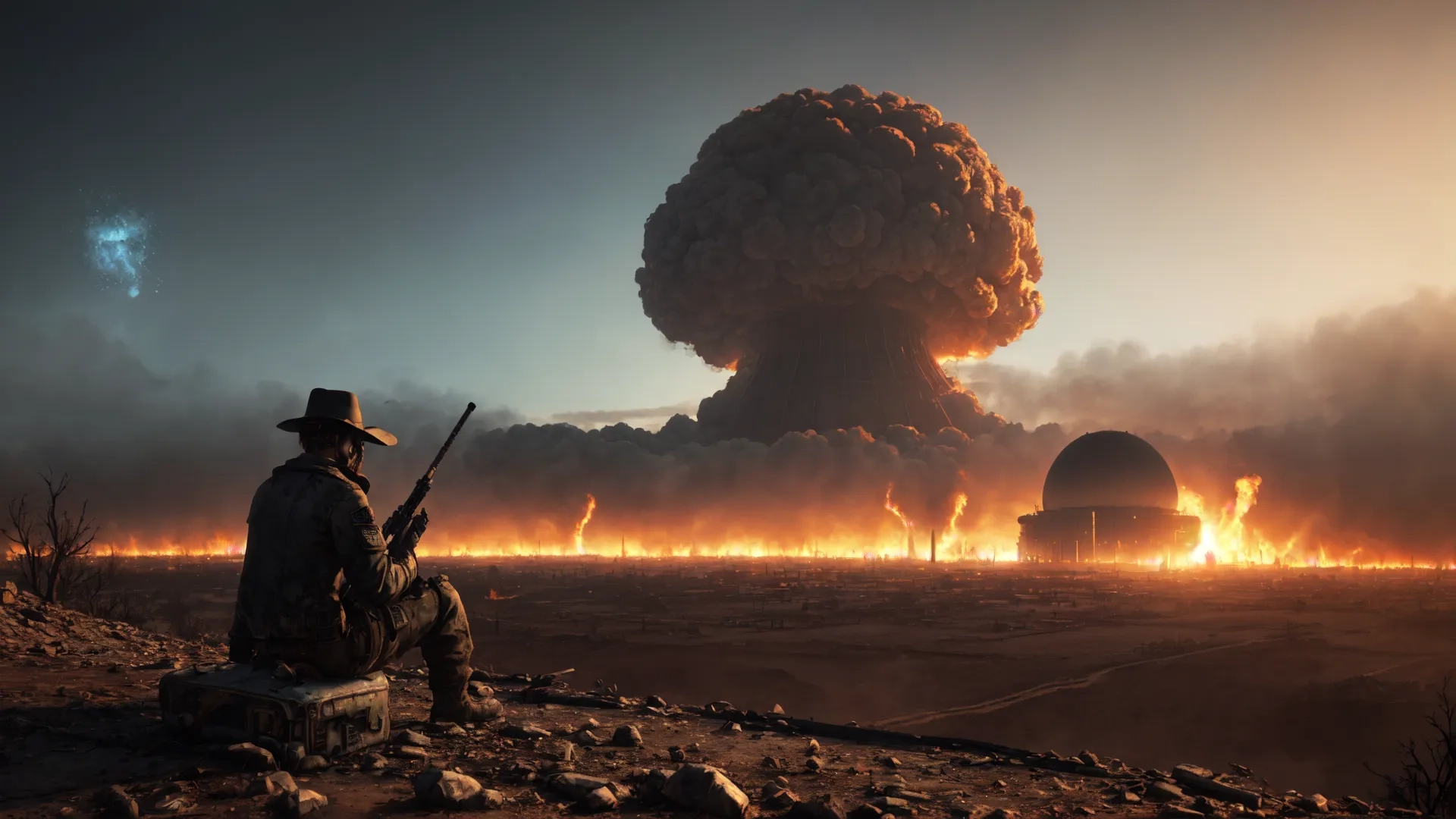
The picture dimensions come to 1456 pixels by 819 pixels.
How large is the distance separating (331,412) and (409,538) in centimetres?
151

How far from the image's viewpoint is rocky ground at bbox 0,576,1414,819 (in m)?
6.31

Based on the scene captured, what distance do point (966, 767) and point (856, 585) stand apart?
55165mm

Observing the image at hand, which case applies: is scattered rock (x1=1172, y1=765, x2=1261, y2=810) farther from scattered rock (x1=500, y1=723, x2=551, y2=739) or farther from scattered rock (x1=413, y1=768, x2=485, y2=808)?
scattered rock (x1=413, y1=768, x2=485, y2=808)

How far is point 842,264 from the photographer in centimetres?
11219

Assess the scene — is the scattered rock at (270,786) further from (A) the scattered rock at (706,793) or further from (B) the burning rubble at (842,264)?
(B) the burning rubble at (842,264)

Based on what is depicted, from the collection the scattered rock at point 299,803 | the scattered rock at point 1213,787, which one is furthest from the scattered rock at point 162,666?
the scattered rock at point 1213,787

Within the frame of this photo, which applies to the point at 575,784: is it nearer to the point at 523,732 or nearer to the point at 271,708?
the point at 523,732

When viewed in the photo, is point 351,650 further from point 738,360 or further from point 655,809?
point 738,360

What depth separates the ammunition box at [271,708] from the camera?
7078 mm

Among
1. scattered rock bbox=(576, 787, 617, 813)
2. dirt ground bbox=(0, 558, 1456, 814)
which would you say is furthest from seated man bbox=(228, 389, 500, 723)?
scattered rock bbox=(576, 787, 617, 813)

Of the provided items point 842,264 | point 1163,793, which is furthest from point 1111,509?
point 1163,793

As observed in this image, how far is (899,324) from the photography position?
404 ft

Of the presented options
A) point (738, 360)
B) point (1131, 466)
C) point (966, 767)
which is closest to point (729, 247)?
point (738, 360)

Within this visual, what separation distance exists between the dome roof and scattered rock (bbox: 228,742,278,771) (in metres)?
Result: 103
